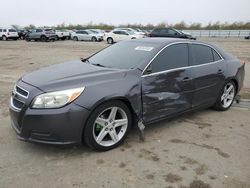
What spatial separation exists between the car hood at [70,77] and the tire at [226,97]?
2471 mm

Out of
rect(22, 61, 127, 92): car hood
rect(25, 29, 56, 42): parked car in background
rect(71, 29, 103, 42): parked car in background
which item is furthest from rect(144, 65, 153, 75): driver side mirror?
rect(71, 29, 103, 42): parked car in background

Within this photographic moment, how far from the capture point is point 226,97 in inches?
224

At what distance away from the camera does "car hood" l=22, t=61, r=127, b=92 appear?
3.57 m

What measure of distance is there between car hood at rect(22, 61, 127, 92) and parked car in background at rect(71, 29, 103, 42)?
30.3 m

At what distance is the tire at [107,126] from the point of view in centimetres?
361

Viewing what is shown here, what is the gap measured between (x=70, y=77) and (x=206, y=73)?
252cm

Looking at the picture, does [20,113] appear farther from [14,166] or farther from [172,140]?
[172,140]

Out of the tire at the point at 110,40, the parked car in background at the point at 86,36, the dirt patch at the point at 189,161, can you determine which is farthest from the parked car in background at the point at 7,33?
the dirt patch at the point at 189,161

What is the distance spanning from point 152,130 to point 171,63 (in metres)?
1.15

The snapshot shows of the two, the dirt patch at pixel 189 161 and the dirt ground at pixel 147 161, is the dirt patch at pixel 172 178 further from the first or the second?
A: the dirt patch at pixel 189 161

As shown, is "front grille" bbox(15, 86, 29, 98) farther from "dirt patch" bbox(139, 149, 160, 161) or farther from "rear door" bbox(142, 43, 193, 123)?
"dirt patch" bbox(139, 149, 160, 161)

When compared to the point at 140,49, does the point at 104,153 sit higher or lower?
lower

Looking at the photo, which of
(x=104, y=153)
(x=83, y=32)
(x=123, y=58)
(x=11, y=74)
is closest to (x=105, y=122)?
(x=104, y=153)

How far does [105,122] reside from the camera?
150 inches
